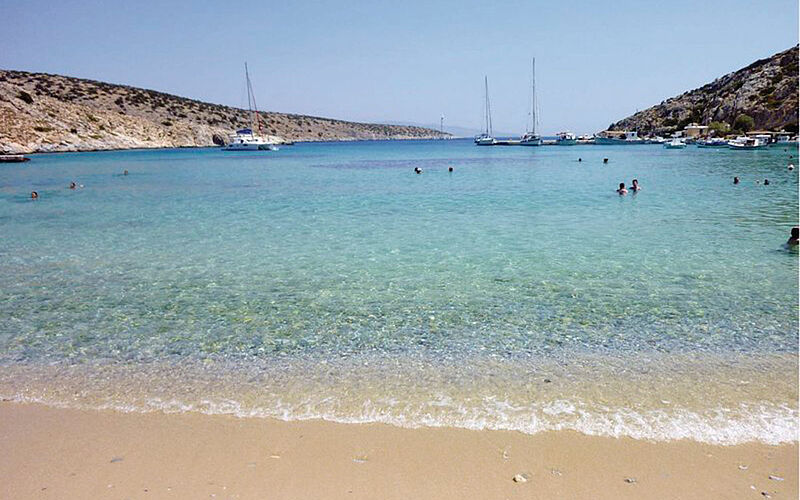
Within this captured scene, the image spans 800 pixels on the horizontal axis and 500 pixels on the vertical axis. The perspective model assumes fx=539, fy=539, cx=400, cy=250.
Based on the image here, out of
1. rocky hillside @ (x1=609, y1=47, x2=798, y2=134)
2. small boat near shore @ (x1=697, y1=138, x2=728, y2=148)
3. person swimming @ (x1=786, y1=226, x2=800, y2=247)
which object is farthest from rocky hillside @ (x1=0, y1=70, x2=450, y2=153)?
rocky hillside @ (x1=609, y1=47, x2=798, y2=134)

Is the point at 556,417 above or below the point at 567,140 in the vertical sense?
below

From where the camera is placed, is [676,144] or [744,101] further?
[744,101]

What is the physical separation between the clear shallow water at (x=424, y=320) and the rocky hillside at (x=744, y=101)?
101 meters

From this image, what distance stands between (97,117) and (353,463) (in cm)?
11806

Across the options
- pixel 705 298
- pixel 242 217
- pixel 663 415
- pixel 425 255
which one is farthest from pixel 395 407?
pixel 242 217

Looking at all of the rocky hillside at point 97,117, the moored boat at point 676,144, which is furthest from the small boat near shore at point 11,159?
the moored boat at point 676,144

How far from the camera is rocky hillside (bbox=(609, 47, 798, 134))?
102269 mm

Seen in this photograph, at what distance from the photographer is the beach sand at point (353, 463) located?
437cm

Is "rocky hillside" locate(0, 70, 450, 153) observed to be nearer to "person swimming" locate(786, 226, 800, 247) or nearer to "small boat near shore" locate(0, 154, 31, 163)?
"small boat near shore" locate(0, 154, 31, 163)

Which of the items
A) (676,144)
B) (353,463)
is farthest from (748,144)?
(353,463)

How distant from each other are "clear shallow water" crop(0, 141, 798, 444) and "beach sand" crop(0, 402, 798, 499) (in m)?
0.33

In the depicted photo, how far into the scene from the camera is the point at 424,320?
8.80 m

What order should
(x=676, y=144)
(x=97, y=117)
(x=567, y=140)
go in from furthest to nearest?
1. (x=567, y=140)
2. (x=97, y=117)
3. (x=676, y=144)

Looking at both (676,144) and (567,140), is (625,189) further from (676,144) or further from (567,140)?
(567,140)
